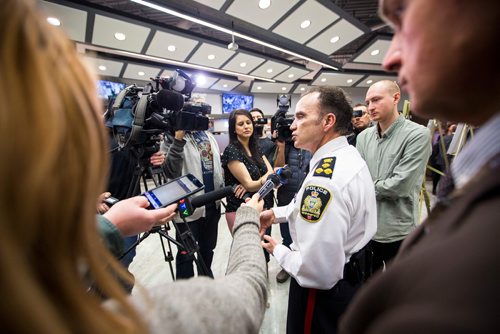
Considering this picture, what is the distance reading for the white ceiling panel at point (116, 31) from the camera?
12.7 feet

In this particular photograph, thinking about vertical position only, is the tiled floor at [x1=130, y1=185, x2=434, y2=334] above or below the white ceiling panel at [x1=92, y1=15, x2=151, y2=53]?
below

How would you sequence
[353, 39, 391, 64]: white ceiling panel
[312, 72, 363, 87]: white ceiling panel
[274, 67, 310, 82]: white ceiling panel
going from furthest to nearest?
[312, 72, 363, 87]: white ceiling panel, [274, 67, 310, 82]: white ceiling panel, [353, 39, 391, 64]: white ceiling panel

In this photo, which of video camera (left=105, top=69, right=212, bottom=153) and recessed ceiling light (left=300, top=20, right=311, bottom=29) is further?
recessed ceiling light (left=300, top=20, right=311, bottom=29)

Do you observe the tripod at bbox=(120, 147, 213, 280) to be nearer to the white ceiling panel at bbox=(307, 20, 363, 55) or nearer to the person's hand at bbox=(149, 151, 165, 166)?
the person's hand at bbox=(149, 151, 165, 166)

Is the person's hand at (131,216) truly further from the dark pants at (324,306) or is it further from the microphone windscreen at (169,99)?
the dark pants at (324,306)

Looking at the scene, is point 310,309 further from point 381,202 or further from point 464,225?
point 381,202

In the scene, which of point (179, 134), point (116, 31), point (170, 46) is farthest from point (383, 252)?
point (170, 46)

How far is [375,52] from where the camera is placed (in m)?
6.37

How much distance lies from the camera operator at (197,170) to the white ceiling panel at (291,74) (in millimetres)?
6613

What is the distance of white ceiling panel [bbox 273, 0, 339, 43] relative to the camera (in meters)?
3.96

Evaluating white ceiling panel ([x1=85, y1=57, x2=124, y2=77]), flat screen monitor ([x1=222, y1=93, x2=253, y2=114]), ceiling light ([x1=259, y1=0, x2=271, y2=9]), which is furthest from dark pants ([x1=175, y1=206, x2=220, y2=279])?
flat screen monitor ([x1=222, y1=93, x2=253, y2=114])

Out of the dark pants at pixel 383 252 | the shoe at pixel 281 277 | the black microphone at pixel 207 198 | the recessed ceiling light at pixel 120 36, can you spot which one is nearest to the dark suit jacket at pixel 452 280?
the black microphone at pixel 207 198

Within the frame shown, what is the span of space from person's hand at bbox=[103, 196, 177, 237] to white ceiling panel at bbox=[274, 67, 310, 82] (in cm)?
757

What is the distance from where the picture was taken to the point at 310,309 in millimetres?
1076
